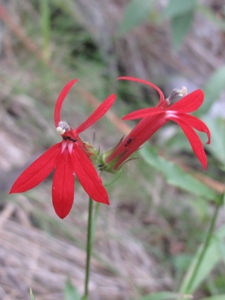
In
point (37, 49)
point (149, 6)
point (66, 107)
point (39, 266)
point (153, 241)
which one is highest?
point (149, 6)

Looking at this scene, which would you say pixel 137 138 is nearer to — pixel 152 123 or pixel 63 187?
pixel 152 123

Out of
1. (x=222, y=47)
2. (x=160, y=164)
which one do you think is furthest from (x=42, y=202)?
(x=222, y=47)

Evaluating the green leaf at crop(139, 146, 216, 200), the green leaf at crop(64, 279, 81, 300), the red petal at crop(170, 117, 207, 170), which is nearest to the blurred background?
the green leaf at crop(139, 146, 216, 200)

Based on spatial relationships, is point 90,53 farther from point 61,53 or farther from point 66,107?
point 66,107

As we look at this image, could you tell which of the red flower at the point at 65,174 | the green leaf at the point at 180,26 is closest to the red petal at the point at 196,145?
the red flower at the point at 65,174

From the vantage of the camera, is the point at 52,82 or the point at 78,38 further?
the point at 78,38

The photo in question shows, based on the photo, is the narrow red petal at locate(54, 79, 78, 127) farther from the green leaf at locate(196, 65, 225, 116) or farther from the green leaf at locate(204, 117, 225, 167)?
the green leaf at locate(196, 65, 225, 116)
